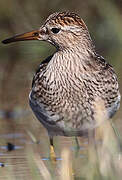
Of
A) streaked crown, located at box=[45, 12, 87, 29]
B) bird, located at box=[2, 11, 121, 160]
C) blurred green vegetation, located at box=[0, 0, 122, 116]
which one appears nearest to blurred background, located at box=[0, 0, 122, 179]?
blurred green vegetation, located at box=[0, 0, 122, 116]

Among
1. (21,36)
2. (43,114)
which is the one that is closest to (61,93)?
(43,114)

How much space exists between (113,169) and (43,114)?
7.59 feet

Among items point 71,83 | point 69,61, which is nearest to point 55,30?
point 69,61

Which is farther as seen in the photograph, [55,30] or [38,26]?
[38,26]

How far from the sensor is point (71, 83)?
7.73 meters

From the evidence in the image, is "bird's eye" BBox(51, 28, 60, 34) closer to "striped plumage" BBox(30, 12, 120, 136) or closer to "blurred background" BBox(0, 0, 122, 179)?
"striped plumage" BBox(30, 12, 120, 136)

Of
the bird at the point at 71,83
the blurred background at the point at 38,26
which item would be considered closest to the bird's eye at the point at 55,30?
the bird at the point at 71,83

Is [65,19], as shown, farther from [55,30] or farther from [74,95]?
[74,95]

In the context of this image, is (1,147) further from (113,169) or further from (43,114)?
(113,169)

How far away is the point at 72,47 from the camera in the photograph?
307 inches

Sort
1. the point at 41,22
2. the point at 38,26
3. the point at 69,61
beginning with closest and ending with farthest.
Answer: the point at 69,61 → the point at 38,26 → the point at 41,22

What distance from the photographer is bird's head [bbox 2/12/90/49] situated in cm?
771

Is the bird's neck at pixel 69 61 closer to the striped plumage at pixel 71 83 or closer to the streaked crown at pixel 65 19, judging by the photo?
the striped plumage at pixel 71 83

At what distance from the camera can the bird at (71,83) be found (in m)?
7.65
